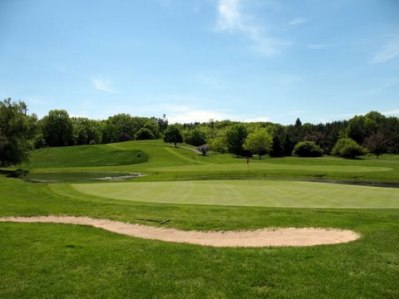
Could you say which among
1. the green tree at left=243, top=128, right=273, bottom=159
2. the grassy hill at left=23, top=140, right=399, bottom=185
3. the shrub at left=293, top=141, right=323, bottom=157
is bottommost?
the grassy hill at left=23, top=140, right=399, bottom=185

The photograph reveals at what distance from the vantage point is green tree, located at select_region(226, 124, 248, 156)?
335 feet

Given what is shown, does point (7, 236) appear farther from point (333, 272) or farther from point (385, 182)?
point (385, 182)

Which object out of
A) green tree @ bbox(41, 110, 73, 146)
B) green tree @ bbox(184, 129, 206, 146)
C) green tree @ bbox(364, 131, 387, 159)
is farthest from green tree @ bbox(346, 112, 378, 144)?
green tree @ bbox(41, 110, 73, 146)

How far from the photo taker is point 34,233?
39.6 feet

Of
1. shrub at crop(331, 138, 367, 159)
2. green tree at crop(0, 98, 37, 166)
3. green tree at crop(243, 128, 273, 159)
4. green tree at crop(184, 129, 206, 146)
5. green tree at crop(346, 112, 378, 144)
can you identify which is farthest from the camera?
green tree at crop(184, 129, 206, 146)

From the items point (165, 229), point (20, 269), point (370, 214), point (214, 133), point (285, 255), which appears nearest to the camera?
point (20, 269)

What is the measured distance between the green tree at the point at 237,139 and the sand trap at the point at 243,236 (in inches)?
3470

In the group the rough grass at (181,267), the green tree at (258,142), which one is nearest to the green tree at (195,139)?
the green tree at (258,142)

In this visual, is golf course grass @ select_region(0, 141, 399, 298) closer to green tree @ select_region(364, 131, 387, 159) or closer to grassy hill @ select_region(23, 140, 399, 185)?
grassy hill @ select_region(23, 140, 399, 185)

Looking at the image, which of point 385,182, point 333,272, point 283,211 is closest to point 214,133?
point 385,182

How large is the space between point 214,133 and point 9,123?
9299cm

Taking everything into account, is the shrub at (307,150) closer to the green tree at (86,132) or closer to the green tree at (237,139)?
the green tree at (237,139)

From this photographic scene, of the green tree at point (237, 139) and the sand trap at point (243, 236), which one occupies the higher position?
the green tree at point (237, 139)

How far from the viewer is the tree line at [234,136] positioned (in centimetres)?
5819
